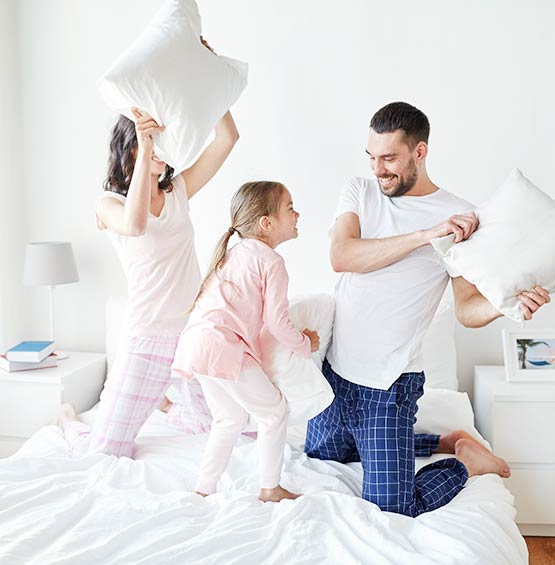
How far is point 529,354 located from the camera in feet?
9.64

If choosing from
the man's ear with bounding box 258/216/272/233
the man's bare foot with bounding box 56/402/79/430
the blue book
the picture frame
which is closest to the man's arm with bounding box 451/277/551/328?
the man's ear with bounding box 258/216/272/233

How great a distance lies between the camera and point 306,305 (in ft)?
7.47

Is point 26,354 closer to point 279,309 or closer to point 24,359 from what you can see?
point 24,359

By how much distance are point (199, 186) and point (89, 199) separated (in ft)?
3.37

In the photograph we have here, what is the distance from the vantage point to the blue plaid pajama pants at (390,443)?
82.7 inches

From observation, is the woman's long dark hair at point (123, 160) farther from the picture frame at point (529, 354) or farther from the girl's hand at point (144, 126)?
the picture frame at point (529, 354)

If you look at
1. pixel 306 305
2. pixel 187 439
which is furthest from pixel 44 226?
pixel 306 305

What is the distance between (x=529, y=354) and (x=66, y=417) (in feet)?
5.74

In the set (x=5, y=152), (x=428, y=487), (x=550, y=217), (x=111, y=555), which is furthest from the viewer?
(x=5, y=152)

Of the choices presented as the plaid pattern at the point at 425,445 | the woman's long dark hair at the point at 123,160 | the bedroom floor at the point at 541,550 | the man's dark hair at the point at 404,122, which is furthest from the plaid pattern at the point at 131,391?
the bedroom floor at the point at 541,550

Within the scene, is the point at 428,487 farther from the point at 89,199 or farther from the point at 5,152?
the point at 5,152

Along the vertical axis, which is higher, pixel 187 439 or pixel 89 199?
pixel 89 199

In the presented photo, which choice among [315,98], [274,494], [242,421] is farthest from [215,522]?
[315,98]

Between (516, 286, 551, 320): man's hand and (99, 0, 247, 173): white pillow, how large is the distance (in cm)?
97
